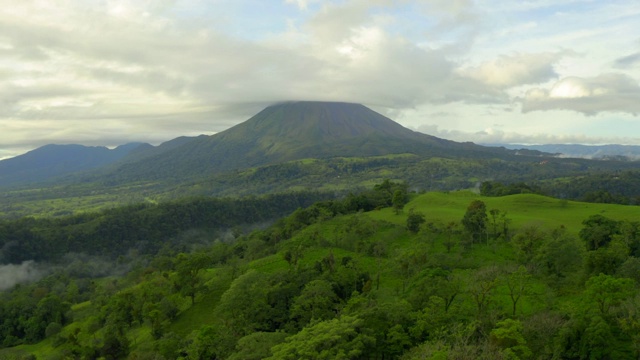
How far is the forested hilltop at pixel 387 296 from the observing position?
27.8m

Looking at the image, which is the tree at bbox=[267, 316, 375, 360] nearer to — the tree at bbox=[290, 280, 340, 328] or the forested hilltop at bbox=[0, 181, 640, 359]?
the forested hilltop at bbox=[0, 181, 640, 359]

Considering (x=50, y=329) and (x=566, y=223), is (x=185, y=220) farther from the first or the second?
(x=566, y=223)

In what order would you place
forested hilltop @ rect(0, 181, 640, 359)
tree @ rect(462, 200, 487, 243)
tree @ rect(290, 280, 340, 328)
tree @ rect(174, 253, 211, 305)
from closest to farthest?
1. forested hilltop @ rect(0, 181, 640, 359)
2. tree @ rect(290, 280, 340, 328)
3. tree @ rect(174, 253, 211, 305)
4. tree @ rect(462, 200, 487, 243)

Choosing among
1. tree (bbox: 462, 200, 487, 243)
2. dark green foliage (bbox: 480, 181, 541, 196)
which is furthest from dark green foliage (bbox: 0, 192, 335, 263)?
tree (bbox: 462, 200, 487, 243)

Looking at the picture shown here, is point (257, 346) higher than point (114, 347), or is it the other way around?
point (257, 346)

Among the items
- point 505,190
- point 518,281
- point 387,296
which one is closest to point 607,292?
point 518,281

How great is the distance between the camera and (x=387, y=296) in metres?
40.0

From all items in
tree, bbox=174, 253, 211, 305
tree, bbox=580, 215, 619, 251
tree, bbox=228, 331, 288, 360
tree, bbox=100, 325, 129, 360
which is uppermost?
tree, bbox=580, 215, 619, 251

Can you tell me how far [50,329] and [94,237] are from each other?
80.4 m

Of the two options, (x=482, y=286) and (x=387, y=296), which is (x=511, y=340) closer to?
(x=482, y=286)

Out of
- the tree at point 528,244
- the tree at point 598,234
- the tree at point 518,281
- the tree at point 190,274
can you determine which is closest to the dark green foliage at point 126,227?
the tree at point 190,274

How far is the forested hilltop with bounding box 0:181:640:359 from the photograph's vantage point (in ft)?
91.3

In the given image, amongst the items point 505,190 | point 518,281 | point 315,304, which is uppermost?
point 505,190

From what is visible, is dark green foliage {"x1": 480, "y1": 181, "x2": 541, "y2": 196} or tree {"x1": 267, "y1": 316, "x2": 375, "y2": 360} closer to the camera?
tree {"x1": 267, "y1": 316, "x2": 375, "y2": 360}
